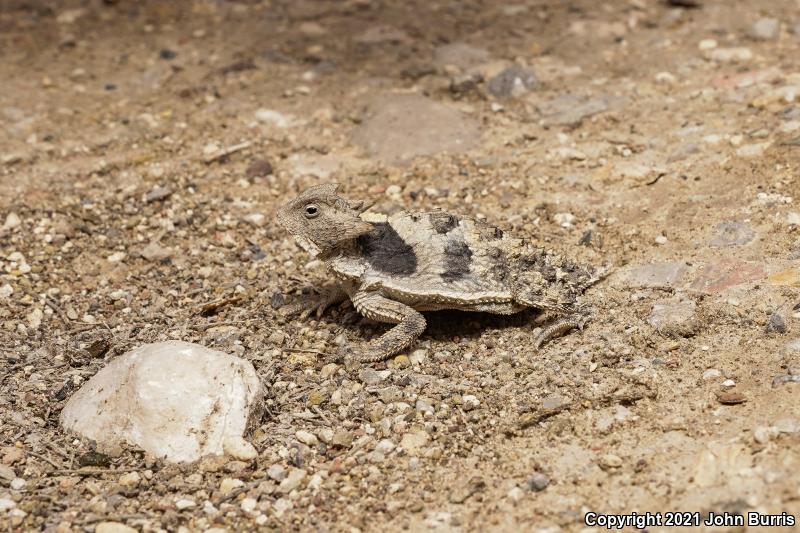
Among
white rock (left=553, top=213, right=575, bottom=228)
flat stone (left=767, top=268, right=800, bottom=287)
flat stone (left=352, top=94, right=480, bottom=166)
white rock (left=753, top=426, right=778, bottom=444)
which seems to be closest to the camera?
white rock (left=753, top=426, right=778, bottom=444)

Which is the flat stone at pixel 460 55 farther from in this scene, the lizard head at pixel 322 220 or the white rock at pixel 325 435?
the white rock at pixel 325 435

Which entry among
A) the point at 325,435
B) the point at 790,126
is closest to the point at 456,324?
the point at 325,435

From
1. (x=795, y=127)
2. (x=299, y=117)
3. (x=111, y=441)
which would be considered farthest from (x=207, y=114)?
(x=795, y=127)

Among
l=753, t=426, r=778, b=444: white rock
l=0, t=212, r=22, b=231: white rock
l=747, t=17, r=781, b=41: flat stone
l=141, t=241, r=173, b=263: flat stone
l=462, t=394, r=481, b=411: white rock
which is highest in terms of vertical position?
l=747, t=17, r=781, b=41: flat stone

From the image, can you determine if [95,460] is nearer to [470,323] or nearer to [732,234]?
[470,323]

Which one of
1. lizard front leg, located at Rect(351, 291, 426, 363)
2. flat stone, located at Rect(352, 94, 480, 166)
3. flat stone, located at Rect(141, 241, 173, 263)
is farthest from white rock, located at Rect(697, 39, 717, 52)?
flat stone, located at Rect(141, 241, 173, 263)

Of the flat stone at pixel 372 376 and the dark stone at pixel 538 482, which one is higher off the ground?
the dark stone at pixel 538 482

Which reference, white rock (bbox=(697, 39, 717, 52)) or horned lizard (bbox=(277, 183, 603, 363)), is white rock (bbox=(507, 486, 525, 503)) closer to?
horned lizard (bbox=(277, 183, 603, 363))

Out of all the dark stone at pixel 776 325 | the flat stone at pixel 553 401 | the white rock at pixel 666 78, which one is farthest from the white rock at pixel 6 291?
the white rock at pixel 666 78
